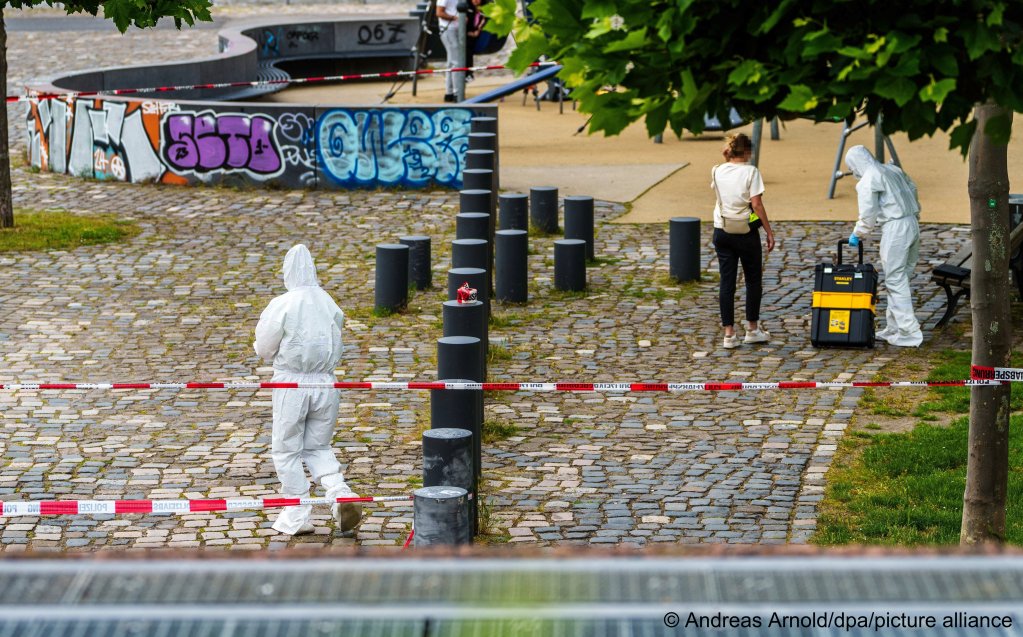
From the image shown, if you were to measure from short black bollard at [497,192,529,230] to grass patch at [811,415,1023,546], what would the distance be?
6.81 meters

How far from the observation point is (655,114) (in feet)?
16.0

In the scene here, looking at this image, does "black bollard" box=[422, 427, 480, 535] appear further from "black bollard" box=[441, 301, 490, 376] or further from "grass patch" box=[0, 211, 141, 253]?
"grass patch" box=[0, 211, 141, 253]

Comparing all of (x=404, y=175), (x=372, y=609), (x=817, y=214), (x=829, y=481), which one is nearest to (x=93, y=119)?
(x=404, y=175)

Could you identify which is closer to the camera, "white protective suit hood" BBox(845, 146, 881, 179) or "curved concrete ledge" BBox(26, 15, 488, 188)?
"white protective suit hood" BBox(845, 146, 881, 179)

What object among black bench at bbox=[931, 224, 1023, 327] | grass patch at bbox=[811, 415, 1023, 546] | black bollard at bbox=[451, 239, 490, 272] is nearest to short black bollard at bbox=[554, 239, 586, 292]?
black bollard at bbox=[451, 239, 490, 272]

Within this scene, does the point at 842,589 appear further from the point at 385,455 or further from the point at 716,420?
the point at 716,420

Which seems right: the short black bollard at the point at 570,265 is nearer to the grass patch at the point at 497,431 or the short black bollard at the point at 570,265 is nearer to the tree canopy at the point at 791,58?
the grass patch at the point at 497,431

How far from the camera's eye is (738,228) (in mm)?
11578

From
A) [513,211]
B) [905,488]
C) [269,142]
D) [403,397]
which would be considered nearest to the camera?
[905,488]

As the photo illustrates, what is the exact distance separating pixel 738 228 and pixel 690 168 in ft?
31.3

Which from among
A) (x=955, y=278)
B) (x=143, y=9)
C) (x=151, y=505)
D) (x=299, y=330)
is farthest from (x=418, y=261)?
(x=151, y=505)

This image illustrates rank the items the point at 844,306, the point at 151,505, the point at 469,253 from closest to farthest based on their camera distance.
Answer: the point at 151,505 < the point at 844,306 < the point at 469,253

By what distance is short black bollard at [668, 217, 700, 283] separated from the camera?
1383cm

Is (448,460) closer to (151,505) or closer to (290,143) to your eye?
(151,505)
